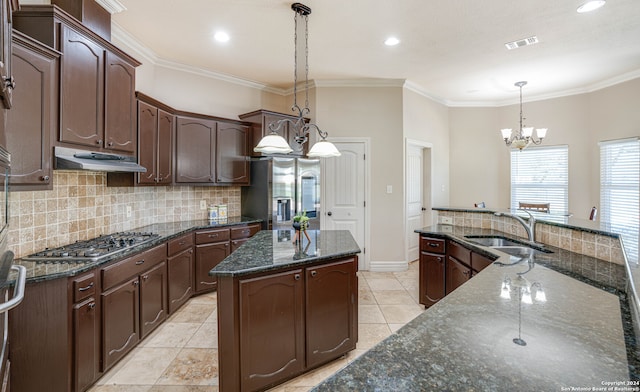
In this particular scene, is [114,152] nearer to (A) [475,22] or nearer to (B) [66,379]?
(B) [66,379]

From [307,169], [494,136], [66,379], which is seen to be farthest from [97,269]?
[494,136]

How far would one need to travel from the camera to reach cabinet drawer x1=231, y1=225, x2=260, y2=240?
144 inches

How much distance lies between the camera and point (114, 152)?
2393mm

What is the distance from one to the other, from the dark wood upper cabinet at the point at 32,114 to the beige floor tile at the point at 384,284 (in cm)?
343

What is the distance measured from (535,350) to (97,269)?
238 centimetres

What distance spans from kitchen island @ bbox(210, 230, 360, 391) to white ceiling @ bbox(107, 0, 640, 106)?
2.23 metres

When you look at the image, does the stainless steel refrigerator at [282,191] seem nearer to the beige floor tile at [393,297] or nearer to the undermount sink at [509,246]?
the beige floor tile at [393,297]

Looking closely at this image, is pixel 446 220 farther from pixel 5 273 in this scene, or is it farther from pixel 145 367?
pixel 5 273

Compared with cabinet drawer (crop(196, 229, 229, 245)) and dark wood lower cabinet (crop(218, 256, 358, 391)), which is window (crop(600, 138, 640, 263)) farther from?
cabinet drawer (crop(196, 229, 229, 245))

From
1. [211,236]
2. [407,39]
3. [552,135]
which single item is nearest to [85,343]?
[211,236]

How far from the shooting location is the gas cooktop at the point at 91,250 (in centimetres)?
192

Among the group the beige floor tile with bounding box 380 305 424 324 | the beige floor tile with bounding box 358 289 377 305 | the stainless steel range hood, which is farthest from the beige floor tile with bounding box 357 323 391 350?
the stainless steel range hood

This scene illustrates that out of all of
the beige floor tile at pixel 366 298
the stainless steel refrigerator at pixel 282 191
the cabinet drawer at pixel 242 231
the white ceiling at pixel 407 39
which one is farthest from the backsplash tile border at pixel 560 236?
the cabinet drawer at pixel 242 231

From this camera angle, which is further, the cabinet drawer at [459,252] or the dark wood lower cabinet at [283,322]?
the cabinet drawer at [459,252]
